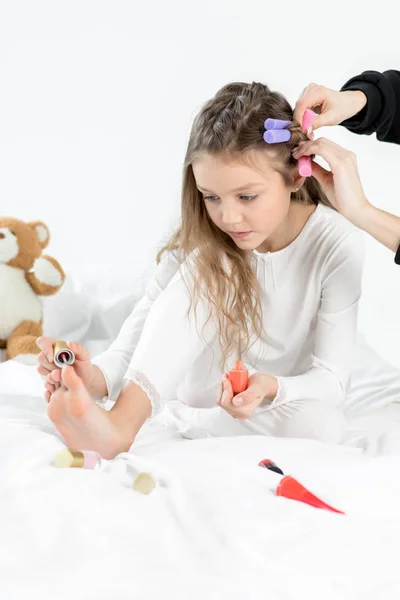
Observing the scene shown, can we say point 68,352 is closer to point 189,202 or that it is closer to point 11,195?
point 189,202

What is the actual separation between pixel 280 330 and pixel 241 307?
11 centimetres

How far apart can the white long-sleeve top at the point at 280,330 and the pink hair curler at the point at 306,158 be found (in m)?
0.18

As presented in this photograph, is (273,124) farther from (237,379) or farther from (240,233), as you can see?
(237,379)

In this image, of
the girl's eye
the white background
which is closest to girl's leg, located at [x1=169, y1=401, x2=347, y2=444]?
the girl's eye

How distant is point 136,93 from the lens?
3223 mm

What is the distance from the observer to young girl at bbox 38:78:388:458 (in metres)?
1.51

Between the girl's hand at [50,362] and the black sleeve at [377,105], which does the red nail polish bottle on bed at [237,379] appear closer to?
the girl's hand at [50,362]

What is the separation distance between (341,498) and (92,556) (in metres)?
0.38

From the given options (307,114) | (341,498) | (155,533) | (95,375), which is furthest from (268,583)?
(307,114)

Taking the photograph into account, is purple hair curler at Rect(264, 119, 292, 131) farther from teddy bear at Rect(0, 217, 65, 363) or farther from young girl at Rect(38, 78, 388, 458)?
teddy bear at Rect(0, 217, 65, 363)

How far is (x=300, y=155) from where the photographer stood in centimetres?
156

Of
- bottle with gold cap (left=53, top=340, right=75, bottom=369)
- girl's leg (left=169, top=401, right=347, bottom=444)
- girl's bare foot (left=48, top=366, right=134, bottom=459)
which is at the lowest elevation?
girl's leg (left=169, top=401, right=347, bottom=444)

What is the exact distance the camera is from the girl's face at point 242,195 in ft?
4.97

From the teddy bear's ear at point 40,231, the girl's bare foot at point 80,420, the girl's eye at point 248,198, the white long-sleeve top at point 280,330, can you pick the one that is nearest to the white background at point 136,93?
the teddy bear's ear at point 40,231
